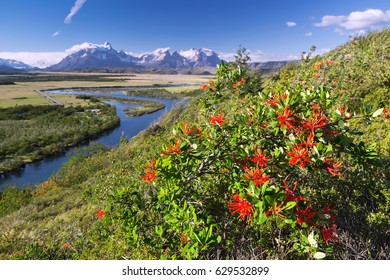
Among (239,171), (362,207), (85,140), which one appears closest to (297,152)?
(239,171)

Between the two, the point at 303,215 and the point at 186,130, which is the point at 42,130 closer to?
the point at 186,130

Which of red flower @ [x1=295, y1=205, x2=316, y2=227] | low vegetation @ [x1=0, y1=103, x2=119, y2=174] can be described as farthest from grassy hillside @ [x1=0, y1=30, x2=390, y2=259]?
low vegetation @ [x1=0, y1=103, x2=119, y2=174]

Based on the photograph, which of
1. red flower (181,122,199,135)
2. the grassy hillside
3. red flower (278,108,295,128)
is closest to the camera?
the grassy hillside

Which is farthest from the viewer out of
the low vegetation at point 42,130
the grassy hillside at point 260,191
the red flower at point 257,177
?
the low vegetation at point 42,130

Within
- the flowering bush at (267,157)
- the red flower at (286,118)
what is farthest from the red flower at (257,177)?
the red flower at (286,118)

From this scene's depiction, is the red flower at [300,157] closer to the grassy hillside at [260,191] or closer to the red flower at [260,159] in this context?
the grassy hillside at [260,191]

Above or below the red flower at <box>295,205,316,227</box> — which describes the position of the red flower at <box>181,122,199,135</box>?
above

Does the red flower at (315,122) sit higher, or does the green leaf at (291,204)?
the red flower at (315,122)

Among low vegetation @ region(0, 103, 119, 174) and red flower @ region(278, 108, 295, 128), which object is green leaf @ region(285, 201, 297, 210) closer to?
red flower @ region(278, 108, 295, 128)

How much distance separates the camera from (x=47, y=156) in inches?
1703

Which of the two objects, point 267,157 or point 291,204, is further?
point 267,157

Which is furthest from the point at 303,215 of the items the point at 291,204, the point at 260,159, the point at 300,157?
the point at 260,159
